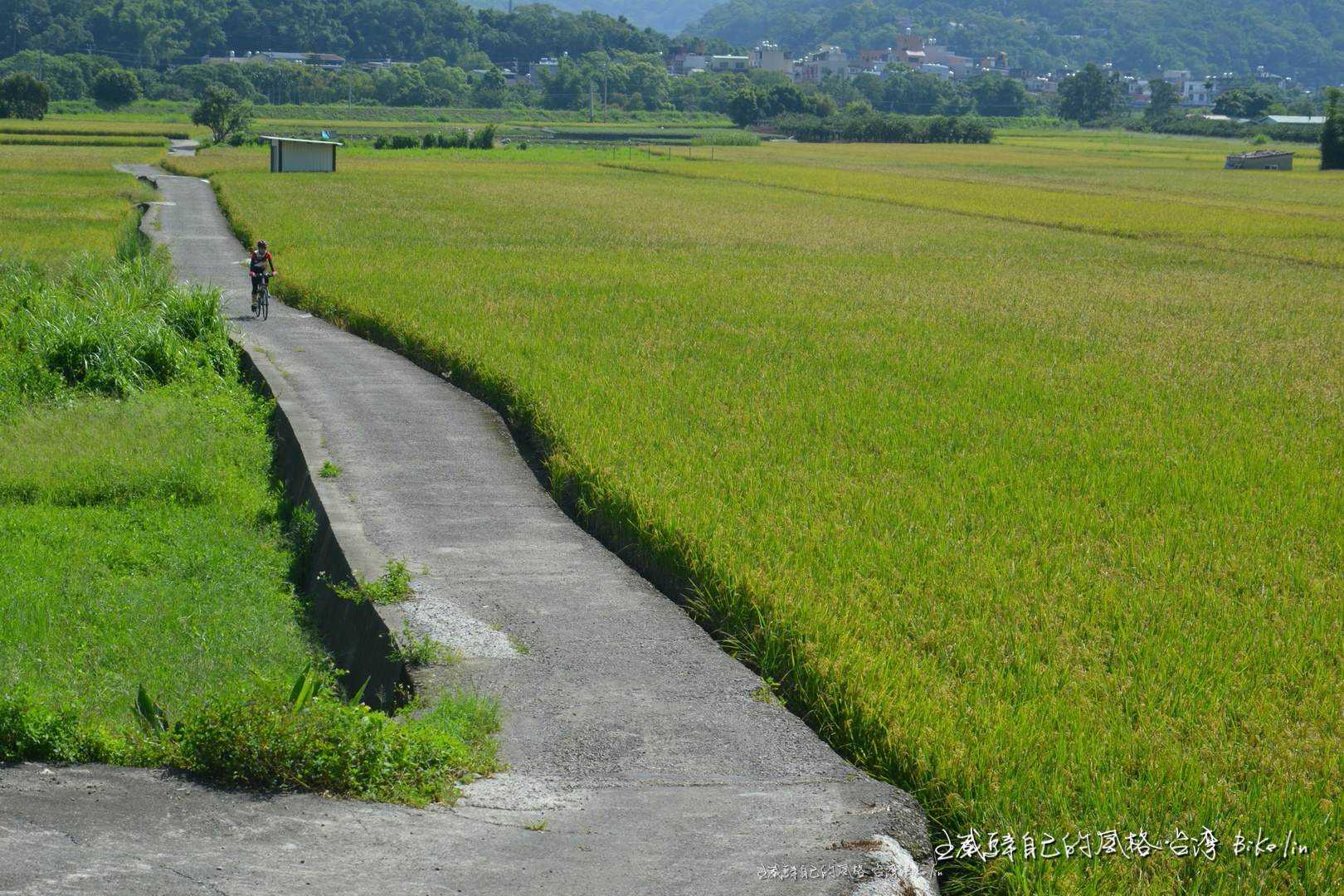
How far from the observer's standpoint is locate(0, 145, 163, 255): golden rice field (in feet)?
86.0

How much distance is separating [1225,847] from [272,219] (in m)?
28.8

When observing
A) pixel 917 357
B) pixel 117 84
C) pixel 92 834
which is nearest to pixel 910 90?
pixel 117 84

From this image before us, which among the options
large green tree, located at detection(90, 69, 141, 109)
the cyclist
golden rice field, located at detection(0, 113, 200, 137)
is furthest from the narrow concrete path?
large green tree, located at detection(90, 69, 141, 109)

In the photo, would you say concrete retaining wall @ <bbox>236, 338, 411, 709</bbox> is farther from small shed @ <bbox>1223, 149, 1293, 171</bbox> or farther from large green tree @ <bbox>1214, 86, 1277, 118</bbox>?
large green tree @ <bbox>1214, 86, 1277, 118</bbox>

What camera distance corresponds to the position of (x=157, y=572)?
9.20m

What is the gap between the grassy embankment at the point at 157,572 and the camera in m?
5.30

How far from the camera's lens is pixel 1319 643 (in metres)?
6.75

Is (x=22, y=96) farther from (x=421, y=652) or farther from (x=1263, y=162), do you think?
(x=421, y=652)

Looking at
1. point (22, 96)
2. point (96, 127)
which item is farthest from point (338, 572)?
point (22, 96)

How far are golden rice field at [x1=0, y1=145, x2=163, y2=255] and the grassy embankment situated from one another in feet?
27.1

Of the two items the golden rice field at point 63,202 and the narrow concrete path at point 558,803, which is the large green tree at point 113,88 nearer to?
the golden rice field at point 63,202

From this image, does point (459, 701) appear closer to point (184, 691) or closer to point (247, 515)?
point (184, 691)

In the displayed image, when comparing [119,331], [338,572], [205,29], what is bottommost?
[338,572]

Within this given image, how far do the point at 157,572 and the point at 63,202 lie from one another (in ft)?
98.4
